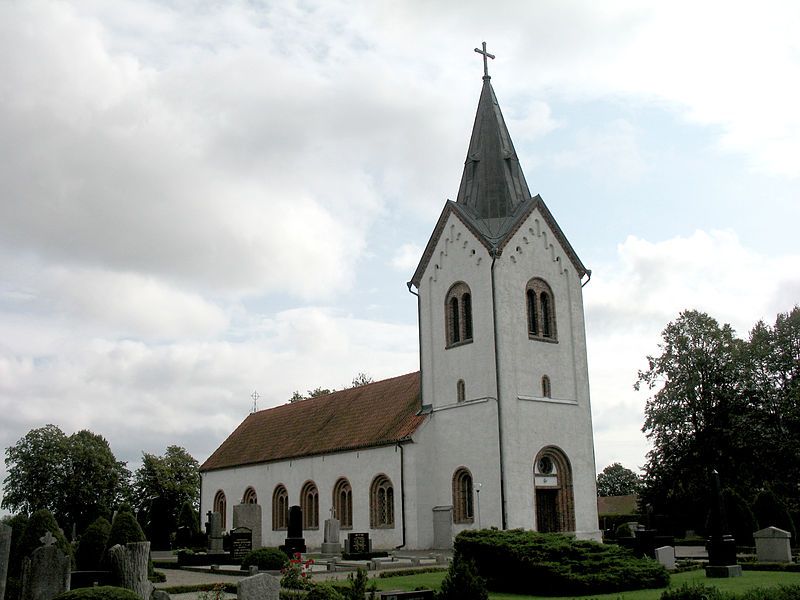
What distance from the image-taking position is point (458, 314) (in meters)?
34.8

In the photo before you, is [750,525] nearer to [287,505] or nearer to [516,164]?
Result: [516,164]

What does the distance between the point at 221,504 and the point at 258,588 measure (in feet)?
123

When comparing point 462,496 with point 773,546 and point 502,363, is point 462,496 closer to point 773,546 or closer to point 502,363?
point 502,363

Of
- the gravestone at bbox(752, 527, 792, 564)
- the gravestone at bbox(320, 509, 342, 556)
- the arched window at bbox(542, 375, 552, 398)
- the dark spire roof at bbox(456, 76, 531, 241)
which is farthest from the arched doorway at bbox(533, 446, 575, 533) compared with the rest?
the dark spire roof at bbox(456, 76, 531, 241)

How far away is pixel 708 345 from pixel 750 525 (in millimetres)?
13050

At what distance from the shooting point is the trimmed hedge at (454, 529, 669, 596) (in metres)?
18.0

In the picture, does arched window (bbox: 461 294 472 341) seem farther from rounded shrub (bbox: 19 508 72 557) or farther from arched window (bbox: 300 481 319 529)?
rounded shrub (bbox: 19 508 72 557)

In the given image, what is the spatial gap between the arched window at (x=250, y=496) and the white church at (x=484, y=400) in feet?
19.7

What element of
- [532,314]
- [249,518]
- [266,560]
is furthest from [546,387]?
[266,560]

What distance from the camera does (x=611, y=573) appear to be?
18.3m

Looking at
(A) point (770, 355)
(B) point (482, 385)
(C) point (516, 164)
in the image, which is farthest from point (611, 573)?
(A) point (770, 355)

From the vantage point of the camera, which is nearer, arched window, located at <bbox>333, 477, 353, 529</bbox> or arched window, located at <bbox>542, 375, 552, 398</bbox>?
arched window, located at <bbox>542, 375, 552, 398</bbox>

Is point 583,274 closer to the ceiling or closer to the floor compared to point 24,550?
closer to the ceiling

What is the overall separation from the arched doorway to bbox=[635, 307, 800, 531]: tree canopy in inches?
597
